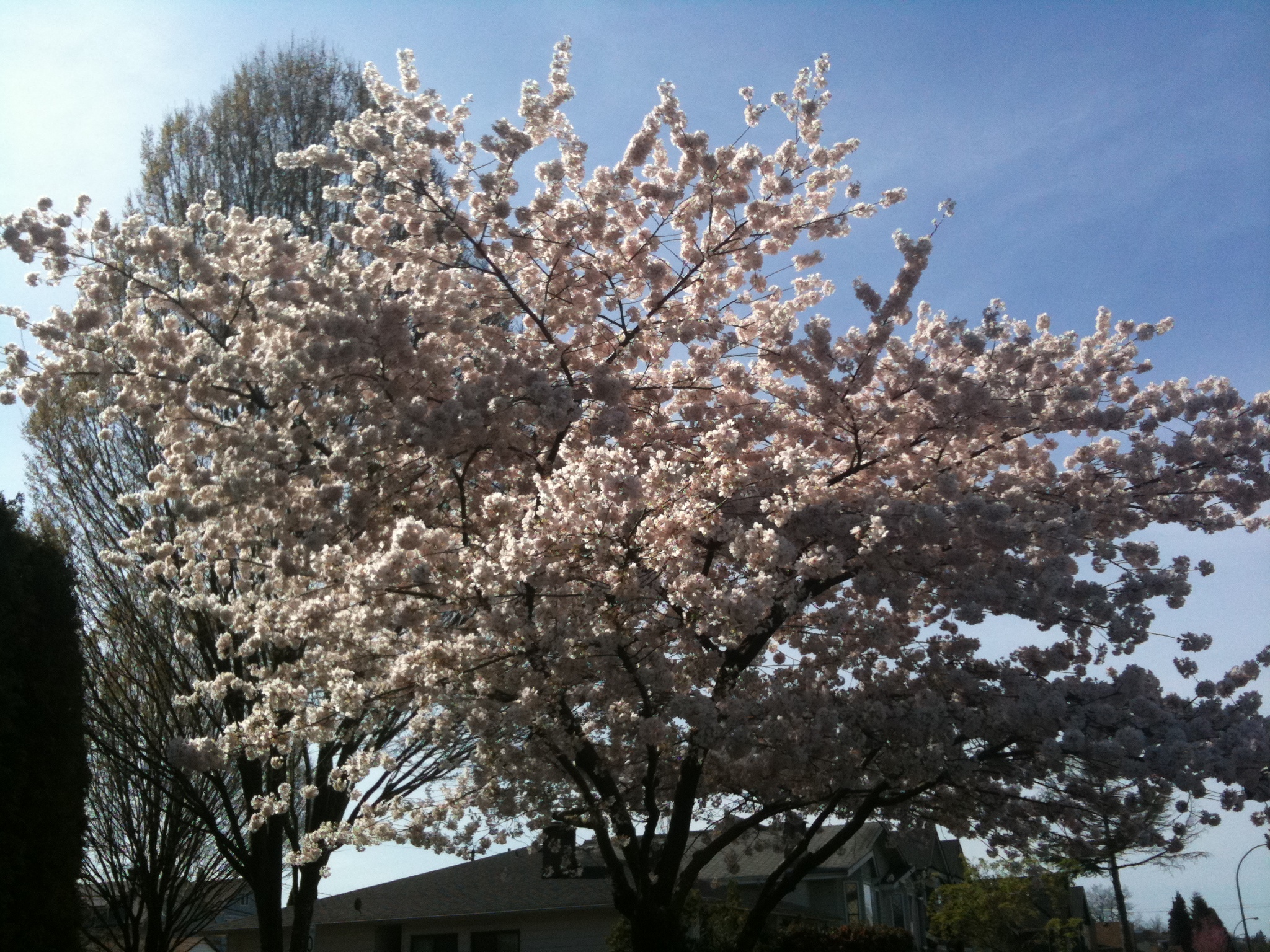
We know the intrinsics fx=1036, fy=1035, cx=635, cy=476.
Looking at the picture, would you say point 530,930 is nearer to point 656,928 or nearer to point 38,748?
point 656,928

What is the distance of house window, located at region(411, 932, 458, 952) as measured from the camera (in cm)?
2153

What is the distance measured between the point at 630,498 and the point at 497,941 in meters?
16.8

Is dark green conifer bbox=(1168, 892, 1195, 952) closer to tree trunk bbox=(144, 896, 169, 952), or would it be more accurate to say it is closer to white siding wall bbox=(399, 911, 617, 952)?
white siding wall bbox=(399, 911, 617, 952)

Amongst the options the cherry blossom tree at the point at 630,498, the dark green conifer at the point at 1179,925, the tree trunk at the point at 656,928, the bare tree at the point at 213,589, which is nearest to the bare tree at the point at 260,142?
the bare tree at the point at 213,589

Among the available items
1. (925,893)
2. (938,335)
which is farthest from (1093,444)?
(925,893)

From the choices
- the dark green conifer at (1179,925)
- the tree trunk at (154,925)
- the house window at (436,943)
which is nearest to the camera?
the tree trunk at (154,925)

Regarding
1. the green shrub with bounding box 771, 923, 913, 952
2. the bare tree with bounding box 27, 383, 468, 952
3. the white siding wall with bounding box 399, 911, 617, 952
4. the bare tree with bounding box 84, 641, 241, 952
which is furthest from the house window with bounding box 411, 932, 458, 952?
the bare tree with bounding box 27, 383, 468, 952

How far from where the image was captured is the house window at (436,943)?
21.5 m

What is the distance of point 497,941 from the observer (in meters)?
21.1

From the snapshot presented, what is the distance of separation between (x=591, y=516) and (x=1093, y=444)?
5832 mm

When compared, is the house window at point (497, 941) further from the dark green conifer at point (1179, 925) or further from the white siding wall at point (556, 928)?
the dark green conifer at point (1179, 925)

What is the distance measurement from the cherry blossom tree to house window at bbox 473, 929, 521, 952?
12.5 metres

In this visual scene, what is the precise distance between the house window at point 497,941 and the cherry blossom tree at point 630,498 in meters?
12.5

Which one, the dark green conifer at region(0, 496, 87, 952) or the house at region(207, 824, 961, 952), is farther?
the house at region(207, 824, 961, 952)
